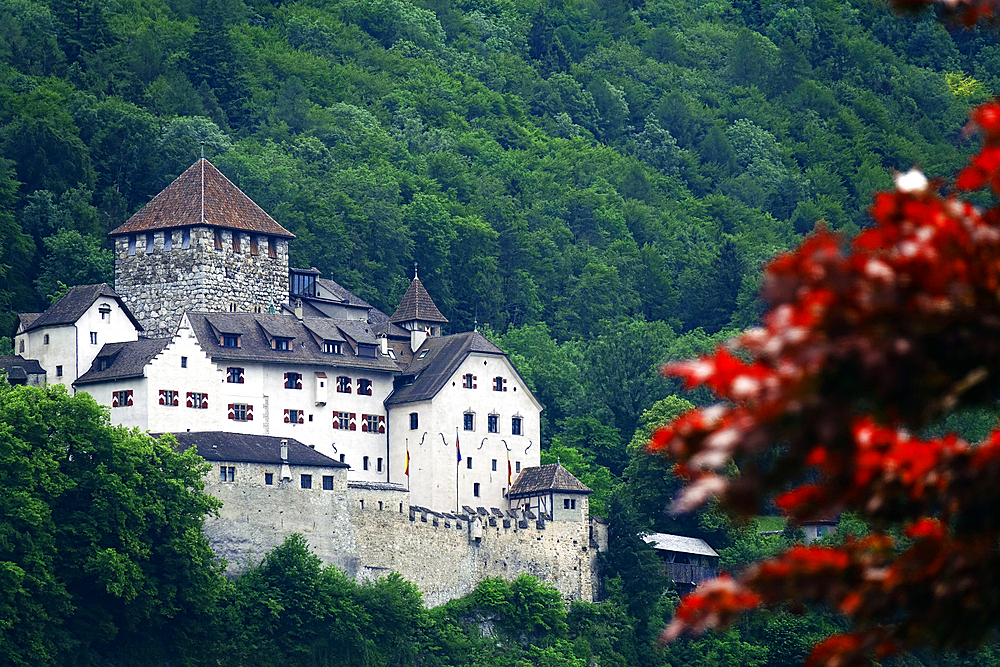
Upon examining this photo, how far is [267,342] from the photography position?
91.6m

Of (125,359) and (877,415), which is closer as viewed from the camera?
(877,415)

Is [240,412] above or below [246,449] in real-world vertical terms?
above

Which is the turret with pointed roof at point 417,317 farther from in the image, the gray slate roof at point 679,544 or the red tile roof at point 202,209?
the gray slate roof at point 679,544

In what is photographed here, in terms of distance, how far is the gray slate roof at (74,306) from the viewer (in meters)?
89.6

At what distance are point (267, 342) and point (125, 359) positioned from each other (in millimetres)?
6781

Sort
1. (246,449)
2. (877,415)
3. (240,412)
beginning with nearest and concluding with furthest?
(877,415), (246,449), (240,412)

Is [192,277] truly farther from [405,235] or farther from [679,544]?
[405,235]

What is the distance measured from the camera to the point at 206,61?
156 metres

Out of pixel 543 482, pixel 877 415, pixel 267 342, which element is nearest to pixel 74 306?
pixel 267 342

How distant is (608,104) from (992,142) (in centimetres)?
18099

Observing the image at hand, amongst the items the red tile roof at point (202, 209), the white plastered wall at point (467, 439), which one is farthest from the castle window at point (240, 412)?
the red tile roof at point (202, 209)

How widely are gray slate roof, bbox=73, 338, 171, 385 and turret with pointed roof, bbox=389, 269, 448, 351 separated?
16188 mm

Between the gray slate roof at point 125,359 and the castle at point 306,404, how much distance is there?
90 mm

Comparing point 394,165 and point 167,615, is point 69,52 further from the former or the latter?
point 167,615
